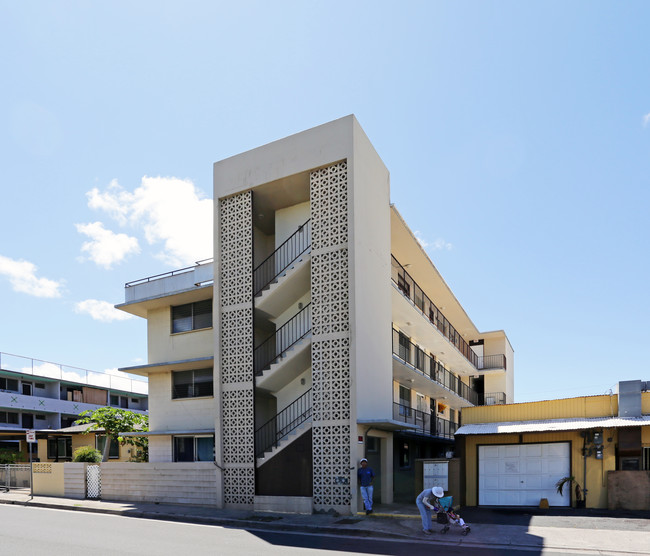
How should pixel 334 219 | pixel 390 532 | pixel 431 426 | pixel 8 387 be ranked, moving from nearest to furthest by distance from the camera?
pixel 390 532, pixel 334 219, pixel 431 426, pixel 8 387

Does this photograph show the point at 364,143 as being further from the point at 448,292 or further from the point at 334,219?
the point at 448,292

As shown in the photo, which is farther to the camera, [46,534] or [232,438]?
[232,438]

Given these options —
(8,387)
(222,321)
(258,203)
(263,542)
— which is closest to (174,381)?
(222,321)

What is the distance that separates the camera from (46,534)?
13.2 metres

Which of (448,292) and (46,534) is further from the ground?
(448,292)

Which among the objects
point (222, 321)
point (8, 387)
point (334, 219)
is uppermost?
point (334, 219)

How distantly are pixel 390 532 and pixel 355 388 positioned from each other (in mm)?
4236

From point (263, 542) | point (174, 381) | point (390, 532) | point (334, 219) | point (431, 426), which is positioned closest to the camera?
point (263, 542)

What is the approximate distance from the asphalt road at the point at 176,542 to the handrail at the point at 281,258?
26.1ft

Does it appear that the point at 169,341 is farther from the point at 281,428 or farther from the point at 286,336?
the point at 281,428

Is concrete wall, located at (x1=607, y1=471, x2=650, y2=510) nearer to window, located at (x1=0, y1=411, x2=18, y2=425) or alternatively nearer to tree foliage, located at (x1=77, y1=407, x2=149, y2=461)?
tree foliage, located at (x1=77, y1=407, x2=149, y2=461)

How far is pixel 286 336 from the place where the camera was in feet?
64.5

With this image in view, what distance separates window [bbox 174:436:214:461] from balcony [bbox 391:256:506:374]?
965 centimetres

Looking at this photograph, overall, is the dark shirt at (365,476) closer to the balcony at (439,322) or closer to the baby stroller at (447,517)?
the baby stroller at (447,517)
